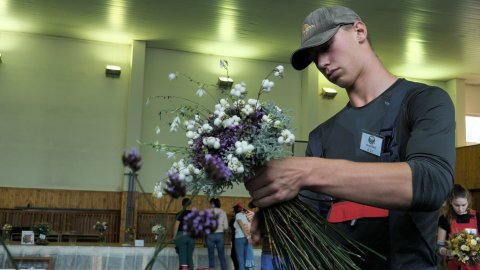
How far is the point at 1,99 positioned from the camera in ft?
50.2

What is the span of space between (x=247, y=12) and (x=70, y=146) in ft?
20.7

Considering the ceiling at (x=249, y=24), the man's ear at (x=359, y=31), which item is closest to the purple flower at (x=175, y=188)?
the man's ear at (x=359, y=31)

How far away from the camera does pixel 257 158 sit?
1.22m

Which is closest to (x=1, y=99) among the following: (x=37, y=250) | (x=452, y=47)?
(x=37, y=250)

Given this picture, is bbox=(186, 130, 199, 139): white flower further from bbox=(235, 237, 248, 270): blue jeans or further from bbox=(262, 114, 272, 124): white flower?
bbox=(235, 237, 248, 270): blue jeans

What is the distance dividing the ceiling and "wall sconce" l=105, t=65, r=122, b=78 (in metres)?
0.82

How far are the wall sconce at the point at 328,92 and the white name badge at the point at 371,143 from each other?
1623cm

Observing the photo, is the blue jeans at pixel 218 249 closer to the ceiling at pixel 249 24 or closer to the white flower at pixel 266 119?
the ceiling at pixel 249 24

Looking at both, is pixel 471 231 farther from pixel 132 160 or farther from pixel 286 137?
pixel 132 160

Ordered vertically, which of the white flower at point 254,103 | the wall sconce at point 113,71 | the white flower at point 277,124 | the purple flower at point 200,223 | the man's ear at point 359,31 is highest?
the wall sconce at point 113,71

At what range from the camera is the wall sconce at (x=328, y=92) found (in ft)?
57.3

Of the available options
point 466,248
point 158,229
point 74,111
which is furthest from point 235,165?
point 74,111

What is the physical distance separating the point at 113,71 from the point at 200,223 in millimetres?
15876

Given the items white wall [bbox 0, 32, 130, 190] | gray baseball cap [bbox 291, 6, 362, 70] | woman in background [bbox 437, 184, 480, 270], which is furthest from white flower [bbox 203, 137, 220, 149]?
white wall [bbox 0, 32, 130, 190]
